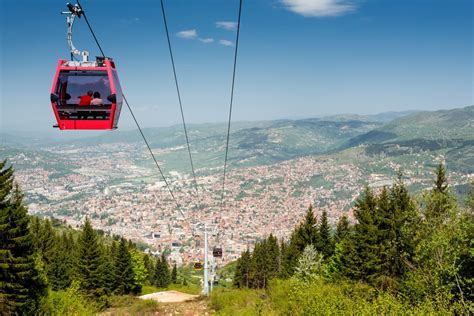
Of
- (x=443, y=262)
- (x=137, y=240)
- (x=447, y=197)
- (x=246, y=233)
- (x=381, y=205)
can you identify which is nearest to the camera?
(x=443, y=262)

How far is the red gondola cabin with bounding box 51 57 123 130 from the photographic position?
33.3 ft

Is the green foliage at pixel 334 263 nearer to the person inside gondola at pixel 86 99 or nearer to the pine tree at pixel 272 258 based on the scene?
the pine tree at pixel 272 258

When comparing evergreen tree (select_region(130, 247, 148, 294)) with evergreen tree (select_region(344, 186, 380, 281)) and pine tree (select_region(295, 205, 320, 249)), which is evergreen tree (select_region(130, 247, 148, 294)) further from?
evergreen tree (select_region(344, 186, 380, 281))

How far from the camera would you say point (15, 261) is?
83.4 ft

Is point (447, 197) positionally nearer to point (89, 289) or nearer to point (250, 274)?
point (89, 289)

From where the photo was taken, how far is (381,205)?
28.1 meters

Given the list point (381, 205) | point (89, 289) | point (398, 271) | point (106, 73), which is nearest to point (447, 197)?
point (381, 205)

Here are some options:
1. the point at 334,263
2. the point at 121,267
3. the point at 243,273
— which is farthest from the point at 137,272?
the point at 334,263

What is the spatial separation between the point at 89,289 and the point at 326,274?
24.8 m

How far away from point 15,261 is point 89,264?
12667 mm

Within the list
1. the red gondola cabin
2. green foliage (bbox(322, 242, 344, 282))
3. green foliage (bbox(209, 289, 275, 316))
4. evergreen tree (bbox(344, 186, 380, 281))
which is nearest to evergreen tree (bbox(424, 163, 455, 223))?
evergreen tree (bbox(344, 186, 380, 281))

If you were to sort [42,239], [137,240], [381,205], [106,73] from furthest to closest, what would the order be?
1. [137,240]
2. [42,239]
3. [381,205]
4. [106,73]

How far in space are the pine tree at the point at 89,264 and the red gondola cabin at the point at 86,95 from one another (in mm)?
29390

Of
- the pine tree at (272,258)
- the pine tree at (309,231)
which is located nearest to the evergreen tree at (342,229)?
the pine tree at (309,231)
